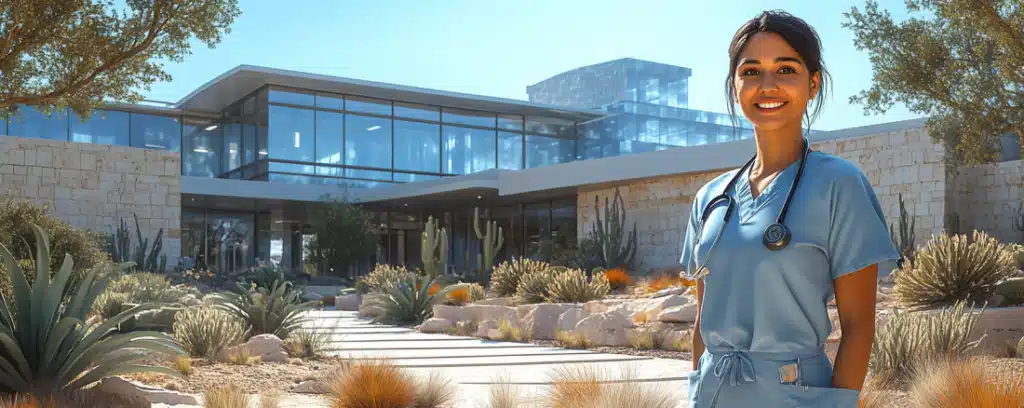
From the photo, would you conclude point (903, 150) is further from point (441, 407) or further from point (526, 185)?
point (441, 407)

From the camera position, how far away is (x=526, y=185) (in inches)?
1153

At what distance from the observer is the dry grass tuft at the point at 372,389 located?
6.52 metres

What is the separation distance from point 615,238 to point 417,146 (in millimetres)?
15863

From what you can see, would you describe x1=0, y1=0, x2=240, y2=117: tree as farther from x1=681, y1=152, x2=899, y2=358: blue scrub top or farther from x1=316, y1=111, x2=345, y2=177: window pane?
x1=316, y1=111, x2=345, y2=177: window pane

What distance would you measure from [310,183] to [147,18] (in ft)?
83.5

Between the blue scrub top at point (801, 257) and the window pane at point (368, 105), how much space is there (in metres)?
37.8

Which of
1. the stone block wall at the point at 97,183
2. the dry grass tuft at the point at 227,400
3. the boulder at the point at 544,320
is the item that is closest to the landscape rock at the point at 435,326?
the boulder at the point at 544,320

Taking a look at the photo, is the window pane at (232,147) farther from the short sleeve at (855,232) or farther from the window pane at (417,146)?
the short sleeve at (855,232)

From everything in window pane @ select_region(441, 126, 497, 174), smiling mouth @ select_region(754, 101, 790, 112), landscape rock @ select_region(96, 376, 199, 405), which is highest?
window pane @ select_region(441, 126, 497, 174)

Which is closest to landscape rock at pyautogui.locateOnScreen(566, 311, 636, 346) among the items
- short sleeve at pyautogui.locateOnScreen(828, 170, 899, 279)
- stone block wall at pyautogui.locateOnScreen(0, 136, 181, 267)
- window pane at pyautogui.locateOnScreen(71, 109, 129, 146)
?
short sleeve at pyautogui.locateOnScreen(828, 170, 899, 279)

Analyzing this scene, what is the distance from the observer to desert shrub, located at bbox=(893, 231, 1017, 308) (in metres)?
10.9

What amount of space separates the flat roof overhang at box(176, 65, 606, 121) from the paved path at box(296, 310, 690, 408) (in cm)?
2171

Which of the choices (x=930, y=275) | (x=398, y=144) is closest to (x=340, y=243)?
(x=398, y=144)

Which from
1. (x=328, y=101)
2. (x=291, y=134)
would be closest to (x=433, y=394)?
(x=291, y=134)
